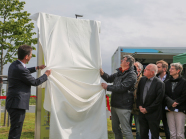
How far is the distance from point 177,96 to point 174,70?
1.61 feet

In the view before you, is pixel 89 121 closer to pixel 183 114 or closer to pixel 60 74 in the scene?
pixel 60 74

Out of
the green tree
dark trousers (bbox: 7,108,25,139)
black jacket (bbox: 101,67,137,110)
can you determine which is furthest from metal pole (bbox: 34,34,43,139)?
the green tree

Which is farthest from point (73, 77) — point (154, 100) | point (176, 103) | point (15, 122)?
point (176, 103)

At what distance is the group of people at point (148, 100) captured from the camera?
367 centimetres

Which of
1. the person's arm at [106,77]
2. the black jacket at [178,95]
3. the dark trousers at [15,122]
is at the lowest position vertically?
the dark trousers at [15,122]

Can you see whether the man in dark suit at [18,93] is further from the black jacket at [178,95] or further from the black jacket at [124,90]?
the black jacket at [178,95]

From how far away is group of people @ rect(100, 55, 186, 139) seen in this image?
12.0 feet

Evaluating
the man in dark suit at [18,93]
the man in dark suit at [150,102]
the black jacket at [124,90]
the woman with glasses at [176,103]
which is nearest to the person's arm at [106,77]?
the black jacket at [124,90]

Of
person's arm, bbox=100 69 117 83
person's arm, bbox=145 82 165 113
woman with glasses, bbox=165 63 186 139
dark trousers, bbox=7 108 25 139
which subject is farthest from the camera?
person's arm, bbox=100 69 117 83

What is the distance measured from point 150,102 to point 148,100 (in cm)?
→ 5

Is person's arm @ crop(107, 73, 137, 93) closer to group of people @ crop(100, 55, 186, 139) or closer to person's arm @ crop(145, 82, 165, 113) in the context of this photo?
group of people @ crop(100, 55, 186, 139)

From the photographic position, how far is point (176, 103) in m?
3.74

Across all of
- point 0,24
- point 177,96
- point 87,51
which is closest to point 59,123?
point 87,51

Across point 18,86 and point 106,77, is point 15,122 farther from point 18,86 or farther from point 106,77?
point 106,77
